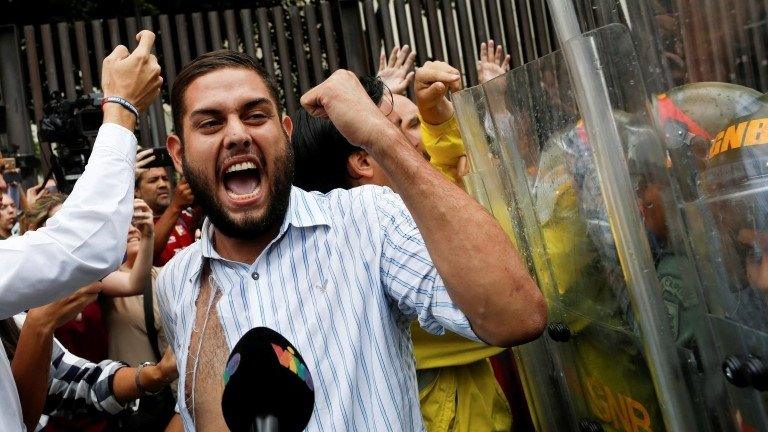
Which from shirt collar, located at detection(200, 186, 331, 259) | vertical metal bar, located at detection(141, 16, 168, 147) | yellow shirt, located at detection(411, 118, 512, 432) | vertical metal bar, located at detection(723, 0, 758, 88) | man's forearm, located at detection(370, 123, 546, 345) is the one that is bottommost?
yellow shirt, located at detection(411, 118, 512, 432)

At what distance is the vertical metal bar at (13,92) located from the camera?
5.44 metres

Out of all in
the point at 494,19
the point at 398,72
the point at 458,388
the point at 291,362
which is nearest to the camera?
the point at 291,362

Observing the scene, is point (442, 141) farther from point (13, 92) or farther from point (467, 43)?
point (13, 92)

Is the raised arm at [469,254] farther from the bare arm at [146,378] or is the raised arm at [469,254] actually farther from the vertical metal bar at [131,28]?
the vertical metal bar at [131,28]

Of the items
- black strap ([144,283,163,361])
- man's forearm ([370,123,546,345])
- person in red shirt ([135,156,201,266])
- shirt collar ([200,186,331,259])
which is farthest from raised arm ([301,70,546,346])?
person in red shirt ([135,156,201,266])

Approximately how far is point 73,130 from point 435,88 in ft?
5.03

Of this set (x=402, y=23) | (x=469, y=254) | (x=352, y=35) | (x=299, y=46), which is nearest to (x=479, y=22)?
(x=402, y=23)

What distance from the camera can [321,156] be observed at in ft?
8.97

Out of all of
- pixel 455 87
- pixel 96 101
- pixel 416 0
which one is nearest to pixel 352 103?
pixel 455 87

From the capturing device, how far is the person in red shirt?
3994 mm

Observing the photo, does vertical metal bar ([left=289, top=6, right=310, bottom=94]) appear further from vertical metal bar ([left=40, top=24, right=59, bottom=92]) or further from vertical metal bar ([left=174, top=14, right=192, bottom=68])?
vertical metal bar ([left=40, top=24, right=59, bottom=92])

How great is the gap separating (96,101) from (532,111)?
2.02 meters

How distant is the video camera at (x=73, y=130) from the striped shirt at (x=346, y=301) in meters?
1.54

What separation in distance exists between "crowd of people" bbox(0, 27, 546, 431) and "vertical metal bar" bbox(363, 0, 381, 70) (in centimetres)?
371
